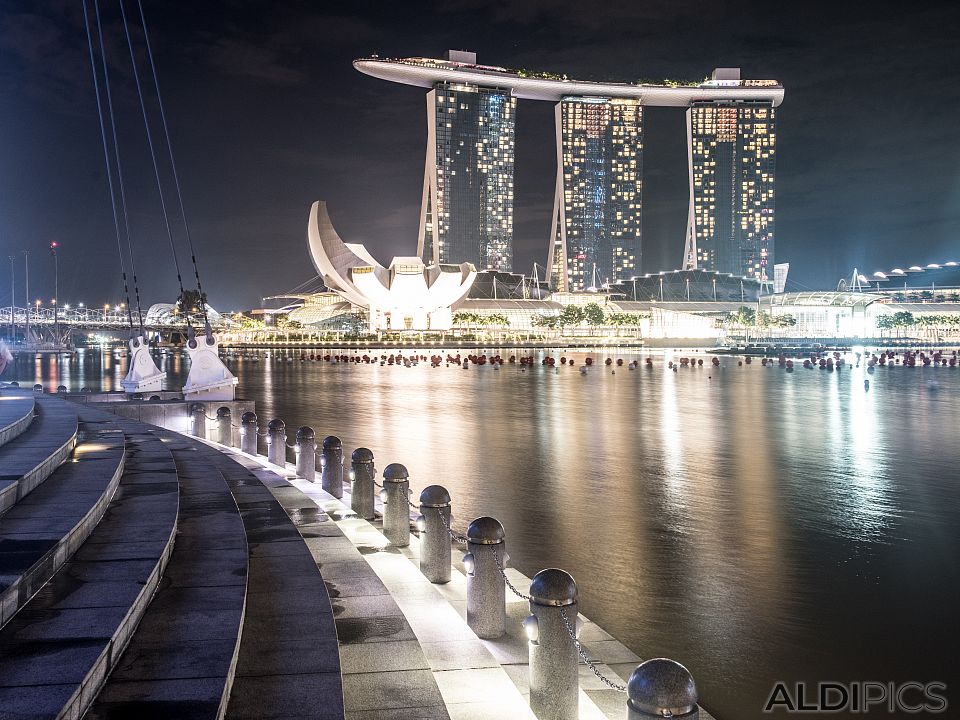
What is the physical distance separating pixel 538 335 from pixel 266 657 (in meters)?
125

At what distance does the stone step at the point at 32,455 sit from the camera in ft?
20.5

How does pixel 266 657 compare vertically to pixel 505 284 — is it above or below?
below

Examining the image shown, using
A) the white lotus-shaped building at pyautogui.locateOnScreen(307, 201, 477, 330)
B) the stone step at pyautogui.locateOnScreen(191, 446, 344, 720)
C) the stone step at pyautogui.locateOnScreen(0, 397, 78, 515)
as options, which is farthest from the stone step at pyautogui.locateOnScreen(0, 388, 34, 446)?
the white lotus-shaped building at pyautogui.locateOnScreen(307, 201, 477, 330)

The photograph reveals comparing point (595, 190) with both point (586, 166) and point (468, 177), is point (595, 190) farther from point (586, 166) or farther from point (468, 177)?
point (468, 177)

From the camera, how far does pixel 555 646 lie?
4.33m

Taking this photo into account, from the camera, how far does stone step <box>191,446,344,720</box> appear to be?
3984 millimetres

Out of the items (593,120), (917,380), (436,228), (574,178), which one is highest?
(593,120)

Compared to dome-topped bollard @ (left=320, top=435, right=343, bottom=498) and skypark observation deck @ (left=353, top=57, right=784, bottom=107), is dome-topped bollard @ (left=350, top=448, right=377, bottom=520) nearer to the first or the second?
dome-topped bollard @ (left=320, top=435, right=343, bottom=498)

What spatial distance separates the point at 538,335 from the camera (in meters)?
130

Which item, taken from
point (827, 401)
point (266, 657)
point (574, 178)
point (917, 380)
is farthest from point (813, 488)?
point (574, 178)

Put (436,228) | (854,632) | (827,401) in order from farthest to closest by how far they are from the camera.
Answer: (436,228) < (827,401) < (854,632)

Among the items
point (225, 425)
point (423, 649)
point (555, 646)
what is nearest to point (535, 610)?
point (555, 646)

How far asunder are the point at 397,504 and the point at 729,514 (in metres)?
4.86

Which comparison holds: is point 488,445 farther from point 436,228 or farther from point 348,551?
point 436,228
